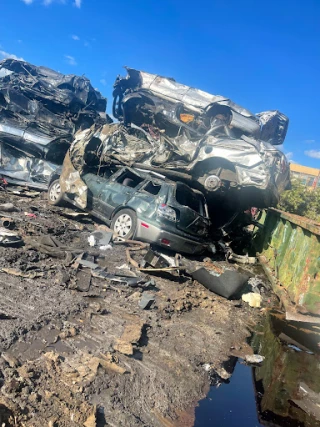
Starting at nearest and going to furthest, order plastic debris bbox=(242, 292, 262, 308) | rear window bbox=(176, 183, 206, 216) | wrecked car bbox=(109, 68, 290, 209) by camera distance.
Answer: plastic debris bbox=(242, 292, 262, 308), rear window bbox=(176, 183, 206, 216), wrecked car bbox=(109, 68, 290, 209)

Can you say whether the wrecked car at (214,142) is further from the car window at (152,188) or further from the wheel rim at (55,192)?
the wheel rim at (55,192)

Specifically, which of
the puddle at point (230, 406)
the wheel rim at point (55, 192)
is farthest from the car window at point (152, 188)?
the puddle at point (230, 406)

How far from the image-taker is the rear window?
735 centimetres

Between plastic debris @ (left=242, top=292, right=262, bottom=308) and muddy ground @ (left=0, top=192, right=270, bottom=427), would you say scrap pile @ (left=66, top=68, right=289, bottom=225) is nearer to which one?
plastic debris @ (left=242, top=292, right=262, bottom=308)

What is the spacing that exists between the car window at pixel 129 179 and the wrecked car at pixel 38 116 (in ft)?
10.5

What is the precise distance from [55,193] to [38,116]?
582 centimetres

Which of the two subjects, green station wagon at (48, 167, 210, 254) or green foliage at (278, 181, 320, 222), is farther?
green foliage at (278, 181, 320, 222)

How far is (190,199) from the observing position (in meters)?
7.61

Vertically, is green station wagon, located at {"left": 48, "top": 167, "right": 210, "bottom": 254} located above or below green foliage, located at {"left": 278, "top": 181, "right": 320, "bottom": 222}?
below

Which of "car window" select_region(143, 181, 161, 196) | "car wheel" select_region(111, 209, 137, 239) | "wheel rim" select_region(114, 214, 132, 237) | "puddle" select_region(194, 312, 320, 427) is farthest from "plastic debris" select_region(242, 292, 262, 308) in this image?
"car window" select_region(143, 181, 161, 196)

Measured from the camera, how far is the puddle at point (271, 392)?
311 cm

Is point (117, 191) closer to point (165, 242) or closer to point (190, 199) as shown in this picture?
point (190, 199)

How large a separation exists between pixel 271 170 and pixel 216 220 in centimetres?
235

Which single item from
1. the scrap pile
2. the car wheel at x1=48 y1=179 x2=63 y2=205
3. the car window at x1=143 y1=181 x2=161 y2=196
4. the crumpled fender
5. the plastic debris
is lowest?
the plastic debris
